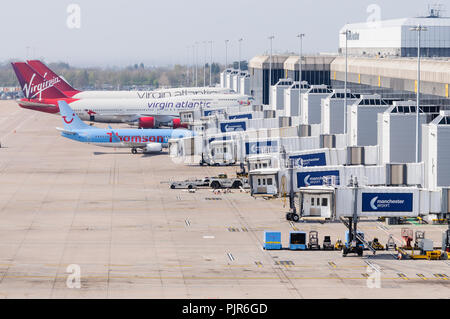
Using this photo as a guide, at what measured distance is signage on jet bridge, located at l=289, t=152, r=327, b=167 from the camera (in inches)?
3211

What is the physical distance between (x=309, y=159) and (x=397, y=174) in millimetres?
11792

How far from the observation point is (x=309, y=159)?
8225 centimetres

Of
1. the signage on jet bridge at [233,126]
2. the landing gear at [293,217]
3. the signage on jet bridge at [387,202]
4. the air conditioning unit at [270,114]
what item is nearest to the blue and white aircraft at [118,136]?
the signage on jet bridge at [233,126]

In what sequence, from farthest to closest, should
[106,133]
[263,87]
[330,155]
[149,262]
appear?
[263,87] < [106,133] < [330,155] < [149,262]

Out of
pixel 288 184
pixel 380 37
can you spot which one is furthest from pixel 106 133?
pixel 380 37

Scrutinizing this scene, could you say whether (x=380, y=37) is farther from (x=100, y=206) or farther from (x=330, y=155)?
(x=100, y=206)

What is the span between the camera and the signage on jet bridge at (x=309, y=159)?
8156 cm

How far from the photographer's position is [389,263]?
5506cm

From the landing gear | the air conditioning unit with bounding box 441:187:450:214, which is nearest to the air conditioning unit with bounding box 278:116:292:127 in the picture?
the landing gear

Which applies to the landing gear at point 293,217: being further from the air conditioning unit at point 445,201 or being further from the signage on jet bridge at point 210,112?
the signage on jet bridge at point 210,112

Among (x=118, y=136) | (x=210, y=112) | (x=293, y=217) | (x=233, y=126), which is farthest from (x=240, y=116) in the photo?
(x=293, y=217)

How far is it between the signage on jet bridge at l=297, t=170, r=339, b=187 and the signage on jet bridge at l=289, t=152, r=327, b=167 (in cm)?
941

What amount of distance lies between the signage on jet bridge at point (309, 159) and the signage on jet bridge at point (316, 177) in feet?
30.9
